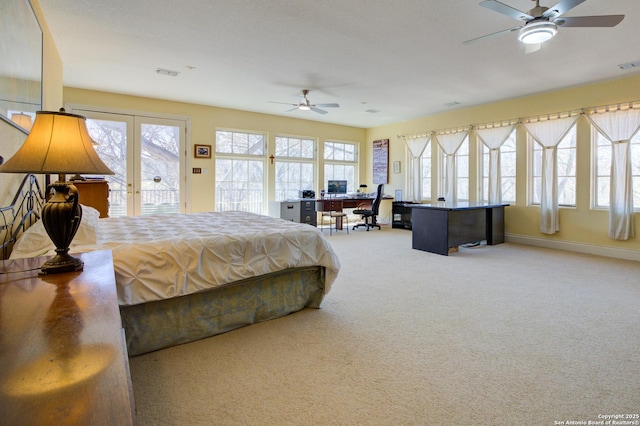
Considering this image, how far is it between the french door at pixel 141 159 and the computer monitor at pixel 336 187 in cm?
325

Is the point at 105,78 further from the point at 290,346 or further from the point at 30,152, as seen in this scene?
the point at 290,346

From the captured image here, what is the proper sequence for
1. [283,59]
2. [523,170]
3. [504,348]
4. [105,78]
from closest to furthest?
[504,348] → [283,59] → [105,78] → [523,170]

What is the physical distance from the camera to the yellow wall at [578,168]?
5105 mm

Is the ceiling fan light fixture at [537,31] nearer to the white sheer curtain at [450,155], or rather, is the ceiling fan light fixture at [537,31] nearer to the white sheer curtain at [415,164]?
the white sheer curtain at [450,155]

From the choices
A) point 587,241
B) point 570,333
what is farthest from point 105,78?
point 587,241

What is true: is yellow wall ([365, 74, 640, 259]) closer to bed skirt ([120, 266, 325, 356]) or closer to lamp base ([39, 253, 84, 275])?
bed skirt ([120, 266, 325, 356])

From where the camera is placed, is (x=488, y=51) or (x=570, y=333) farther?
(x=488, y=51)

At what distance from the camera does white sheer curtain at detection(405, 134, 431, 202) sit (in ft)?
26.2

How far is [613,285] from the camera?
3703 millimetres

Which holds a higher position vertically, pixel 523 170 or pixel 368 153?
pixel 368 153

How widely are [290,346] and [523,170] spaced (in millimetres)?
5899

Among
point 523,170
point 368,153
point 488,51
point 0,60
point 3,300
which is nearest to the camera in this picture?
point 3,300

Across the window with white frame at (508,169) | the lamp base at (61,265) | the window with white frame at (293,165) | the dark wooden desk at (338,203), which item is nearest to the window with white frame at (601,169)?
the window with white frame at (508,169)

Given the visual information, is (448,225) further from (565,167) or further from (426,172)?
(426,172)
